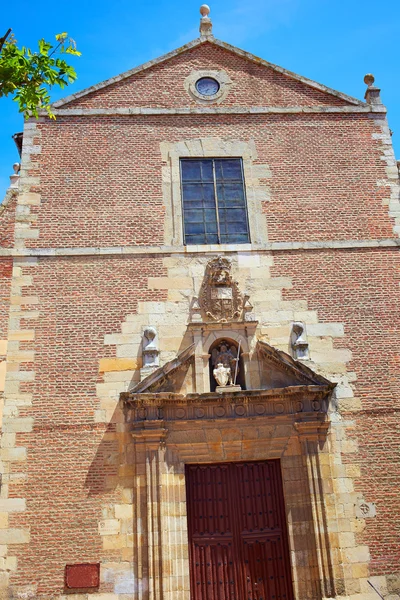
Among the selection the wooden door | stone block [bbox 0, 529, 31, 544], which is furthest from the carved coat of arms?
stone block [bbox 0, 529, 31, 544]

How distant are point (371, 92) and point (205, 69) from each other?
3350mm

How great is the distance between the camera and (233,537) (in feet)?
30.9

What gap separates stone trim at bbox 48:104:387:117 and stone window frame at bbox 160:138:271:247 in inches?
25.7

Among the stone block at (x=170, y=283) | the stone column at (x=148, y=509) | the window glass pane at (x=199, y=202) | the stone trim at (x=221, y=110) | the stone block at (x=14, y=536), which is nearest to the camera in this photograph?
the stone column at (x=148, y=509)

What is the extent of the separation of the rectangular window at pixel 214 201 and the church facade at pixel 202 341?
4 centimetres

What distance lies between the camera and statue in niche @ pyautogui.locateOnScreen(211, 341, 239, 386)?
32.8 feet

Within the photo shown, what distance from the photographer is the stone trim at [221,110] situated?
39.3 feet

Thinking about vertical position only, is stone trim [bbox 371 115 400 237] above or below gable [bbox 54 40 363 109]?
below

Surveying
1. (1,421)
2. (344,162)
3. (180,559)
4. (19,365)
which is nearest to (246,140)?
(344,162)

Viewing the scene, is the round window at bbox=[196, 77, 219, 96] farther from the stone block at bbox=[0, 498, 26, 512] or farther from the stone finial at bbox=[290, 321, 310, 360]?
the stone block at bbox=[0, 498, 26, 512]

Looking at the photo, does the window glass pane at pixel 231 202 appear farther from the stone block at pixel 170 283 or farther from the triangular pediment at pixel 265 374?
the triangular pediment at pixel 265 374

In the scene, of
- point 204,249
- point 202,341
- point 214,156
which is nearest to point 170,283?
point 204,249

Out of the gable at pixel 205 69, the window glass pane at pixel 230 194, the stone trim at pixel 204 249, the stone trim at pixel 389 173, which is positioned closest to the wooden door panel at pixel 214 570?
the stone trim at pixel 204 249

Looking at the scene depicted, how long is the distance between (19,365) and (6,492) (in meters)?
1.94
